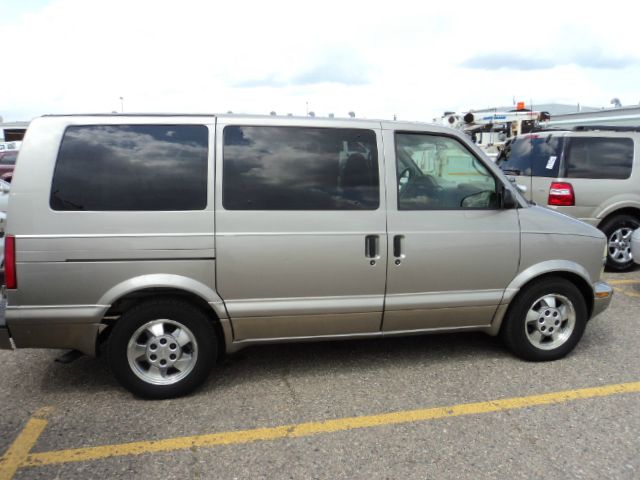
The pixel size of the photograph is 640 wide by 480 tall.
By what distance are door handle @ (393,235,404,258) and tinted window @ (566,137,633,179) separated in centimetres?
419

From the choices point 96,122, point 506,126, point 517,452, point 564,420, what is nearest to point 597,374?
point 564,420

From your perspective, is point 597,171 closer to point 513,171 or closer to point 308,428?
point 513,171

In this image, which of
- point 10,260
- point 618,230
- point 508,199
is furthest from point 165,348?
point 618,230

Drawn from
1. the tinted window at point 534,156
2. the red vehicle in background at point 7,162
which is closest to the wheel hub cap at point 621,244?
the tinted window at point 534,156

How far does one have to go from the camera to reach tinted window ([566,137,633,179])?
6625 mm

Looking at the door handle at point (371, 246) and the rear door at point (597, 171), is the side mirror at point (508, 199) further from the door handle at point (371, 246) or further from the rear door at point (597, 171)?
the rear door at point (597, 171)

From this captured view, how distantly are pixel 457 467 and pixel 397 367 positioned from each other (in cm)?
124

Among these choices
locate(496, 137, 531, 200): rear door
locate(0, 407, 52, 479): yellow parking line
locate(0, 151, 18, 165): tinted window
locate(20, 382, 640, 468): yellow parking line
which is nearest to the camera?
locate(0, 407, 52, 479): yellow parking line

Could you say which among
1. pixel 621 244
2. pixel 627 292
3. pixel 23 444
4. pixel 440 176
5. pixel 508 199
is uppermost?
pixel 440 176

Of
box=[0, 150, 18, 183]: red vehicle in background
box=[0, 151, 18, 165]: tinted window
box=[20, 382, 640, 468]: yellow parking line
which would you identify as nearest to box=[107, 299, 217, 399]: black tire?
box=[20, 382, 640, 468]: yellow parking line

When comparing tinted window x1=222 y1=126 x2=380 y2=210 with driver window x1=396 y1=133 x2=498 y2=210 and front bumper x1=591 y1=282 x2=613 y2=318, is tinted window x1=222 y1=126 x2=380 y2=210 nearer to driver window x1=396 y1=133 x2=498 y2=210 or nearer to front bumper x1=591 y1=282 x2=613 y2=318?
driver window x1=396 y1=133 x2=498 y2=210

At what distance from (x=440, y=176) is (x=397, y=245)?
66cm

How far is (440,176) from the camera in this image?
3707 mm

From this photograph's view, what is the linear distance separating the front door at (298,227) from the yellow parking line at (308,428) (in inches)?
26.2
